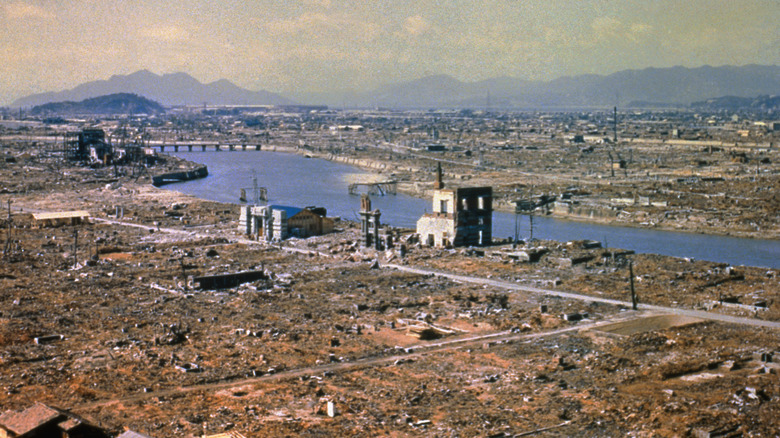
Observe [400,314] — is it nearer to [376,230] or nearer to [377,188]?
[376,230]

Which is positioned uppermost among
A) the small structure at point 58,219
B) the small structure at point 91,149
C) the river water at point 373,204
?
the small structure at point 91,149

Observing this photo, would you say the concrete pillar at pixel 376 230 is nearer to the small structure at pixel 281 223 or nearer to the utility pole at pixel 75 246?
the small structure at pixel 281 223

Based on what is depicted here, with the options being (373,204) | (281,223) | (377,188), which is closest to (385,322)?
(281,223)

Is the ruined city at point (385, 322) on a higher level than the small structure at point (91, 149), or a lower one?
lower

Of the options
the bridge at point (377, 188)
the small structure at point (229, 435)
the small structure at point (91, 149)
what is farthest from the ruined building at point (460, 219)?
the small structure at point (91, 149)

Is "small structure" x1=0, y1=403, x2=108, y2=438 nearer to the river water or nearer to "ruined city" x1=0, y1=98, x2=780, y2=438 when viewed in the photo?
"ruined city" x1=0, y1=98, x2=780, y2=438

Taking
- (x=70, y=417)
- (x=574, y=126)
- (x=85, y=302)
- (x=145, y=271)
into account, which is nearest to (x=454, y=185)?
(x=145, y=271)

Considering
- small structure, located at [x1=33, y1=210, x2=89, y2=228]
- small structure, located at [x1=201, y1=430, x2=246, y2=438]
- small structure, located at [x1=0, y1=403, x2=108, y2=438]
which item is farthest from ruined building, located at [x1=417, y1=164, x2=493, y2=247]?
small structure, located at [x1=0, y1=403, x2=108, y2=438]

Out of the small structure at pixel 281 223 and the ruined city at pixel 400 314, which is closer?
the ruined city at pixel 400 314
